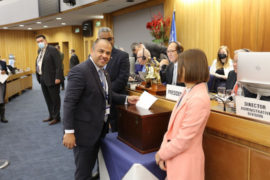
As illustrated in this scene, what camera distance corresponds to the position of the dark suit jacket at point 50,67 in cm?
474

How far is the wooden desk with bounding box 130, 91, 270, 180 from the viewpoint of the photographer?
4.92 ft

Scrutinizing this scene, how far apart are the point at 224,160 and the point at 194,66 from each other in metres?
0.71

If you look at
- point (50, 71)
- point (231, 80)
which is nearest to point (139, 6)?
point (50, 71)

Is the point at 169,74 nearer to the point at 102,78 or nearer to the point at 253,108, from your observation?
the point at 102,78

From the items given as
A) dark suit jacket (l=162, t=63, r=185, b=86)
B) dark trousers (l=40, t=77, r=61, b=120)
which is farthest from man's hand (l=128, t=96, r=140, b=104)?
dark trousers (l=40, t=77, r=61, b=120)

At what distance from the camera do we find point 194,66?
4.84 feet

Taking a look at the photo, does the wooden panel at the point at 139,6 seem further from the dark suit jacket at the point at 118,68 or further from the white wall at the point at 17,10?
the dark suit jacket at the point at 118,68

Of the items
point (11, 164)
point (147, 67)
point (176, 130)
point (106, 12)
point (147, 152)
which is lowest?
point (11, 164)

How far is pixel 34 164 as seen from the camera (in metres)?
3.16

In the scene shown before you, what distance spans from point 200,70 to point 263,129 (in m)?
0.49

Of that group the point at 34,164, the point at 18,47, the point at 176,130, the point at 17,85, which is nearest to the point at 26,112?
the point at 17,85

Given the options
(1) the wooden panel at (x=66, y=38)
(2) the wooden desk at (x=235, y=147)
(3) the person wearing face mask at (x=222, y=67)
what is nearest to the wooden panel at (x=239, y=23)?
(3) the person wearing face mask at (x=222, y=67)

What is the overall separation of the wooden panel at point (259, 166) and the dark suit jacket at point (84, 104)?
3.62ft

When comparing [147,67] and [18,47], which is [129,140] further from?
[18,47]
